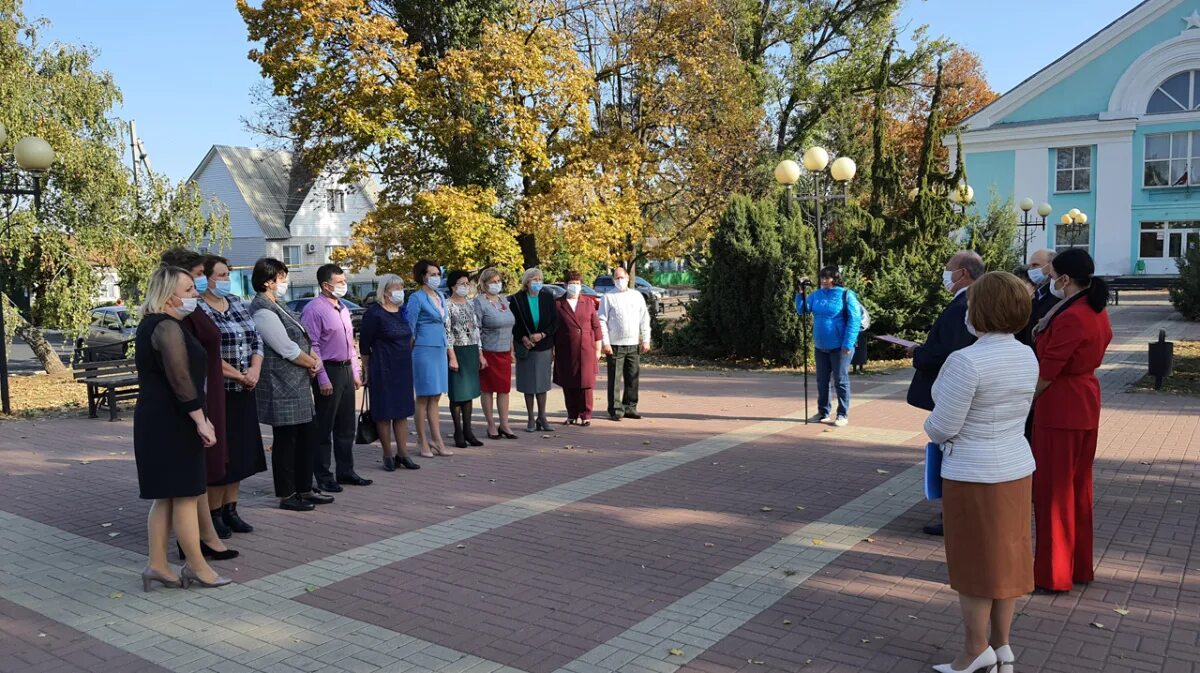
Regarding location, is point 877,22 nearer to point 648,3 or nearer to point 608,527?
point 648,3

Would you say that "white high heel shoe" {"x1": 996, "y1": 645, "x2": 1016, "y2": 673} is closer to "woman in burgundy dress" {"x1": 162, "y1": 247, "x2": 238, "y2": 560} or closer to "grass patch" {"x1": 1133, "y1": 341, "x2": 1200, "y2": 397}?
"woman in burgundy dress" {"x1": 162, "y1": 247, "x2": 238, "y2": 560}

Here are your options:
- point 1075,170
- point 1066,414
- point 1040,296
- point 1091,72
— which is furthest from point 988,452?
point 1091,72

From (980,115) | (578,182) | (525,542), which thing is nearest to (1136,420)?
(525,542)

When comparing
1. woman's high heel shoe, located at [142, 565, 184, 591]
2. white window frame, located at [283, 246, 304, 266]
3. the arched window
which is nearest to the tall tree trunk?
woman's high heel shoe, located at [142, 565, 184, 591]

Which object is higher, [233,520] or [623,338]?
[623,338]

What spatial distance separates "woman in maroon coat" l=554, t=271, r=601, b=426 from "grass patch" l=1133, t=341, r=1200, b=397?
8016 millimetres

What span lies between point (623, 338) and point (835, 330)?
262 cm

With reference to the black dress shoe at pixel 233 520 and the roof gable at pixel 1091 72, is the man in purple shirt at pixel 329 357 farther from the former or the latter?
the roof gable at pixel 1091 72

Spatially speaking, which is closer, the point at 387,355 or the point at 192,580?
the point at 192,580

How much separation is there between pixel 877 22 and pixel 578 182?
17.7 m

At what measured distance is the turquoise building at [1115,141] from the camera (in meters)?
37.5

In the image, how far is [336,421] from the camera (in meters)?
7.59

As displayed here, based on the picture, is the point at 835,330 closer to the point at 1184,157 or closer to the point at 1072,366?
the point at 1072,366

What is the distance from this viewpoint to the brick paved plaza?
4.22 metres
